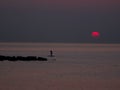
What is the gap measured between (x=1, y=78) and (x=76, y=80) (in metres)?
5.08

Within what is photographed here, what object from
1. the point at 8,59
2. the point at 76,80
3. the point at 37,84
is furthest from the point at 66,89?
the point at 8,59

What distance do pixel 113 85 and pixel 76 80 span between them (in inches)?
130

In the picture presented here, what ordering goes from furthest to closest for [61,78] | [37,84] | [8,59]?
1. [8,59]
2. [61,78]
3. [37,84]

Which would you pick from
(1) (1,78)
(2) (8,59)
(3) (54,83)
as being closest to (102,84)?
(3) (54,83)

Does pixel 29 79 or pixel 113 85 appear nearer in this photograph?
pixel 113 85

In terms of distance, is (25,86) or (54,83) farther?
(54,83)

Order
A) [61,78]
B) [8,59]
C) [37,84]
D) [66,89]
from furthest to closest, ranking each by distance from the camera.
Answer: [8,59] → [61,78] → [37,84] → [66,89]

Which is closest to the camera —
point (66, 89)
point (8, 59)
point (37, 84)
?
point (66, 89)

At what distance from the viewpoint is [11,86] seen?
81.1 ft

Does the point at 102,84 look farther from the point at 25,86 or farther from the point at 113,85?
the point at 25,86

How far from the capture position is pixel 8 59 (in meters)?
48.7

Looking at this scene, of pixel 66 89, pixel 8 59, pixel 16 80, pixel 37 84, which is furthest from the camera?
pixel 8 59

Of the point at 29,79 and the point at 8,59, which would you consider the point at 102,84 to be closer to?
the point at 29,79

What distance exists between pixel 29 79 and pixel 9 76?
7.88ft
